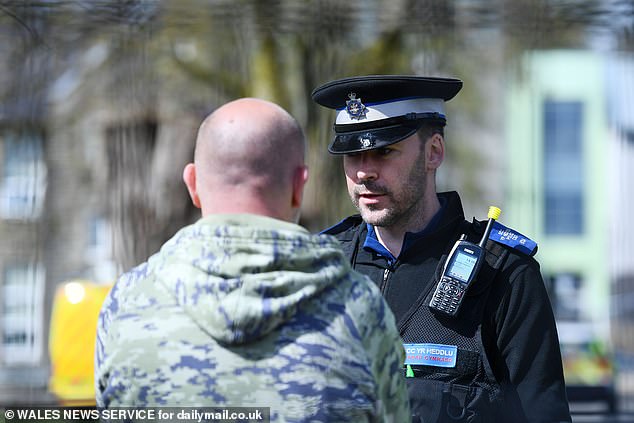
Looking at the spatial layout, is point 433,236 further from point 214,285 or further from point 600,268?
point 600,268

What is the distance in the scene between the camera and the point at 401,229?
242 cm

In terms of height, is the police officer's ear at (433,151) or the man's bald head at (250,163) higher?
the man's bald head at (250,163)

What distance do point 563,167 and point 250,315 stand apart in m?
13.8

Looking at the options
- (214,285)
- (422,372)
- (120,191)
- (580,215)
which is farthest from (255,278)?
(580,215)

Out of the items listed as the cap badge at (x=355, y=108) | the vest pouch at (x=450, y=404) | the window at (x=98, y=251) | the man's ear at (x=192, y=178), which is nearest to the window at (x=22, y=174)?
the window at (x=98, y=251)

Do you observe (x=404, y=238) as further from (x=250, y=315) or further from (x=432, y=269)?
(x=250, y=315)

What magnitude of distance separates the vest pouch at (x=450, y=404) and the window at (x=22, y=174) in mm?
4525

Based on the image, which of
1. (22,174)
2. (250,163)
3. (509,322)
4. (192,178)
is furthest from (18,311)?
(250,163)

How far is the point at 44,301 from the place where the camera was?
7.32 m

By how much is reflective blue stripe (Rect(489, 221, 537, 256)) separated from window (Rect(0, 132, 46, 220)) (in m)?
4.42

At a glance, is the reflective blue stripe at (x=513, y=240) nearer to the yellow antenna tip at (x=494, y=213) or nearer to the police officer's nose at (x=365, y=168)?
the yellow antenna tip at (x=494, y=213)

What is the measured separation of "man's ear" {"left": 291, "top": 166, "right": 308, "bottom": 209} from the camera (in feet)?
5.18

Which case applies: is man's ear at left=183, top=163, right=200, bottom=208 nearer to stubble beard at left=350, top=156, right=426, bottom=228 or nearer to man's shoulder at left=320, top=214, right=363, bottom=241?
stubble beard at left=350, top=156, right=426, bottom=228

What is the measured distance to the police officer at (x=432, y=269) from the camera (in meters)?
2.14
